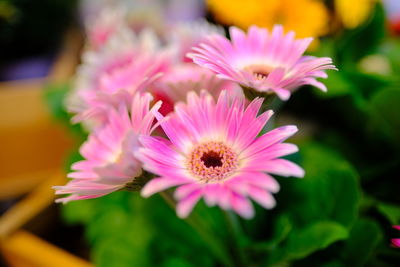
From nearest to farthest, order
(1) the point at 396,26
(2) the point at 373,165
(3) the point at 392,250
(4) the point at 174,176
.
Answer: (4) the point at 174,176, (3) the point at 392,250, (2) the point at 373,165, (1) the point at 396,26

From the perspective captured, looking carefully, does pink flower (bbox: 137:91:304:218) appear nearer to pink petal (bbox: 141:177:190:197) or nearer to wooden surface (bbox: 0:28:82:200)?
pink petal (bbox: 141:177:190:197)

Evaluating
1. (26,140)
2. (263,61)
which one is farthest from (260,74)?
(26,140)

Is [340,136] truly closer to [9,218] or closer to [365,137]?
[365,137]

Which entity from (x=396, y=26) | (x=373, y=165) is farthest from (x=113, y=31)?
(x=396, y=26)

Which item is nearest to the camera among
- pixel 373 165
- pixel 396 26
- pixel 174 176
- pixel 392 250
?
pixel 174 176

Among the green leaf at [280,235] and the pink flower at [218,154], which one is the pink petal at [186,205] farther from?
the green leaf at [280,235]

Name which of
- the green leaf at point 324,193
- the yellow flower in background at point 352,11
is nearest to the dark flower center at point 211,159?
the green leaf at point 324,193

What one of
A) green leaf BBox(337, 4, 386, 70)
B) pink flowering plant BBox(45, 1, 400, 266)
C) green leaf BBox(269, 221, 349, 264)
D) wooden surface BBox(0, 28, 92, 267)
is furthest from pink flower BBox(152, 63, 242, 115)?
wooden surface BBox(0, 28, 92, 267)
